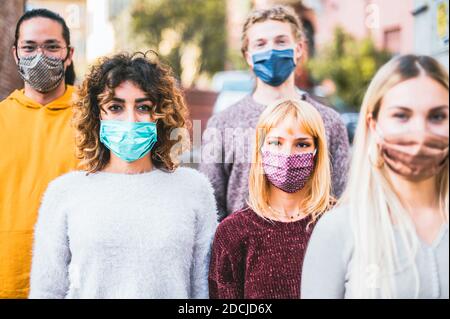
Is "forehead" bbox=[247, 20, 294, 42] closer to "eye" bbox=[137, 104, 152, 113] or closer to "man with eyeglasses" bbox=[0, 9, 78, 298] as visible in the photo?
"eye" bbox=[137, 104, 152, 113]

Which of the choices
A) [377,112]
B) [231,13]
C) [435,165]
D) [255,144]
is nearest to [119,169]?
[255,144]

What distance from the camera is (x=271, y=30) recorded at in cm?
285

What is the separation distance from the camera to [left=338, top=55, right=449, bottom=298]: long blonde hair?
6.87 ft

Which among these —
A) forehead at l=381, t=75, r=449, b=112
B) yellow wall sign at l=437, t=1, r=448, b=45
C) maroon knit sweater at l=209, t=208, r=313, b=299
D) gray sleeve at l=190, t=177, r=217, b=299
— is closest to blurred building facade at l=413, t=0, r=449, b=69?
yellow wall sign at l=437, t=1, r=448, b=45

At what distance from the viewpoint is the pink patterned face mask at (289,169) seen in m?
2.42

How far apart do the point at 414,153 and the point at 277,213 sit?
0.55 meters

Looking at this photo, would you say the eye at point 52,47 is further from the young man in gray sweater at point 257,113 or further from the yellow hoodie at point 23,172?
the young man in gray sweater at point 257,113

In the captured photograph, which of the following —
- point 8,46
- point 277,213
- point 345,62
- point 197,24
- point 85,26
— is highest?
point 197,24

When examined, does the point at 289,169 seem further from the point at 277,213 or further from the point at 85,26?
the point at 85,26

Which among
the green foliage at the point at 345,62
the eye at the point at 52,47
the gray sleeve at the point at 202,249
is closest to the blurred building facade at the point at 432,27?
the gray sleeve at the point at 202,249

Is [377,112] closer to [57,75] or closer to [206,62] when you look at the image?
[57,75]

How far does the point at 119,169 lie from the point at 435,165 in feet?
3.58

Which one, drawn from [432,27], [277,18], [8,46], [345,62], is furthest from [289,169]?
[345,62]

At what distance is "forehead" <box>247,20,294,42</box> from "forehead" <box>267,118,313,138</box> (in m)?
0.56
